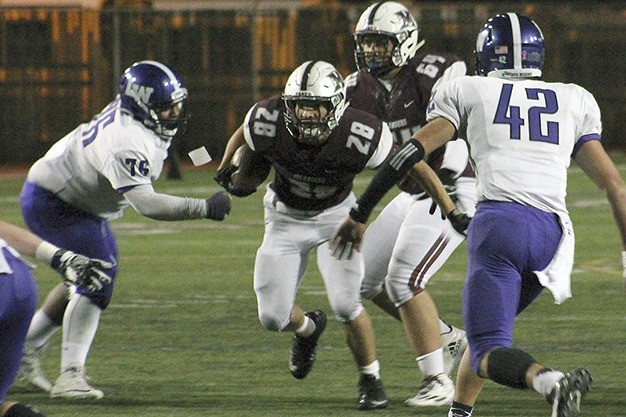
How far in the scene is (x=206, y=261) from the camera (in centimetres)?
1070

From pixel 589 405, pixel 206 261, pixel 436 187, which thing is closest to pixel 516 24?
pixel 436 187

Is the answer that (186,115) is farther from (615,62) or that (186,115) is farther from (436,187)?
(615,62)

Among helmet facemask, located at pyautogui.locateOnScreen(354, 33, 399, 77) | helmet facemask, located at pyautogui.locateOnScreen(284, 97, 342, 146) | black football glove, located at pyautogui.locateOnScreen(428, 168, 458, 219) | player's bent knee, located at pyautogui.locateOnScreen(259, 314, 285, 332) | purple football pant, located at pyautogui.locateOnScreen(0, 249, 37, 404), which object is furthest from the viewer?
helmet facemask, located at pyautogui.locateOnScreen(354, 33, 399, 77)

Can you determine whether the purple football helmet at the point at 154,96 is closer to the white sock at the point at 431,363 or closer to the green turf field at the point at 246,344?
the green turf field at the point at 246,344

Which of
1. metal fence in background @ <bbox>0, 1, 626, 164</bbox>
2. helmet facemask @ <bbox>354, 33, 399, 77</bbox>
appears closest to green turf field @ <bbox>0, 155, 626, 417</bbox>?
helmet facemask @ <bbox>354, 33, 399, 77</bbox>

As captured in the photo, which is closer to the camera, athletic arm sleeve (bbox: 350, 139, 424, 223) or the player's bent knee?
athletic arm sleeve (bbox: 350, 139, 424, 223)

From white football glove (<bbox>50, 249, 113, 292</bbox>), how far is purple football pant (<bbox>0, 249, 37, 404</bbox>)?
31cm

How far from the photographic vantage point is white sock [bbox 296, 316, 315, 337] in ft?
20.9

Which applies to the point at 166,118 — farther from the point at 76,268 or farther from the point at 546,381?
the point at 546,381

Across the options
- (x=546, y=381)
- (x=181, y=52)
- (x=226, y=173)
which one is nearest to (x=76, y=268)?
(x=546, y=381)

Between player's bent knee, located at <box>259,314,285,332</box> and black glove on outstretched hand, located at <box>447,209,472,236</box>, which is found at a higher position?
black glove on outstretched hand, located at <box>447,209,472,236</box>

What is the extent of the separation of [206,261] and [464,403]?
578cm

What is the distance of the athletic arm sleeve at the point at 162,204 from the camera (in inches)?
239

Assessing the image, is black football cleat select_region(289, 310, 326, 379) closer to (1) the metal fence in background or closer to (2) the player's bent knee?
(2) the player's bent knee
